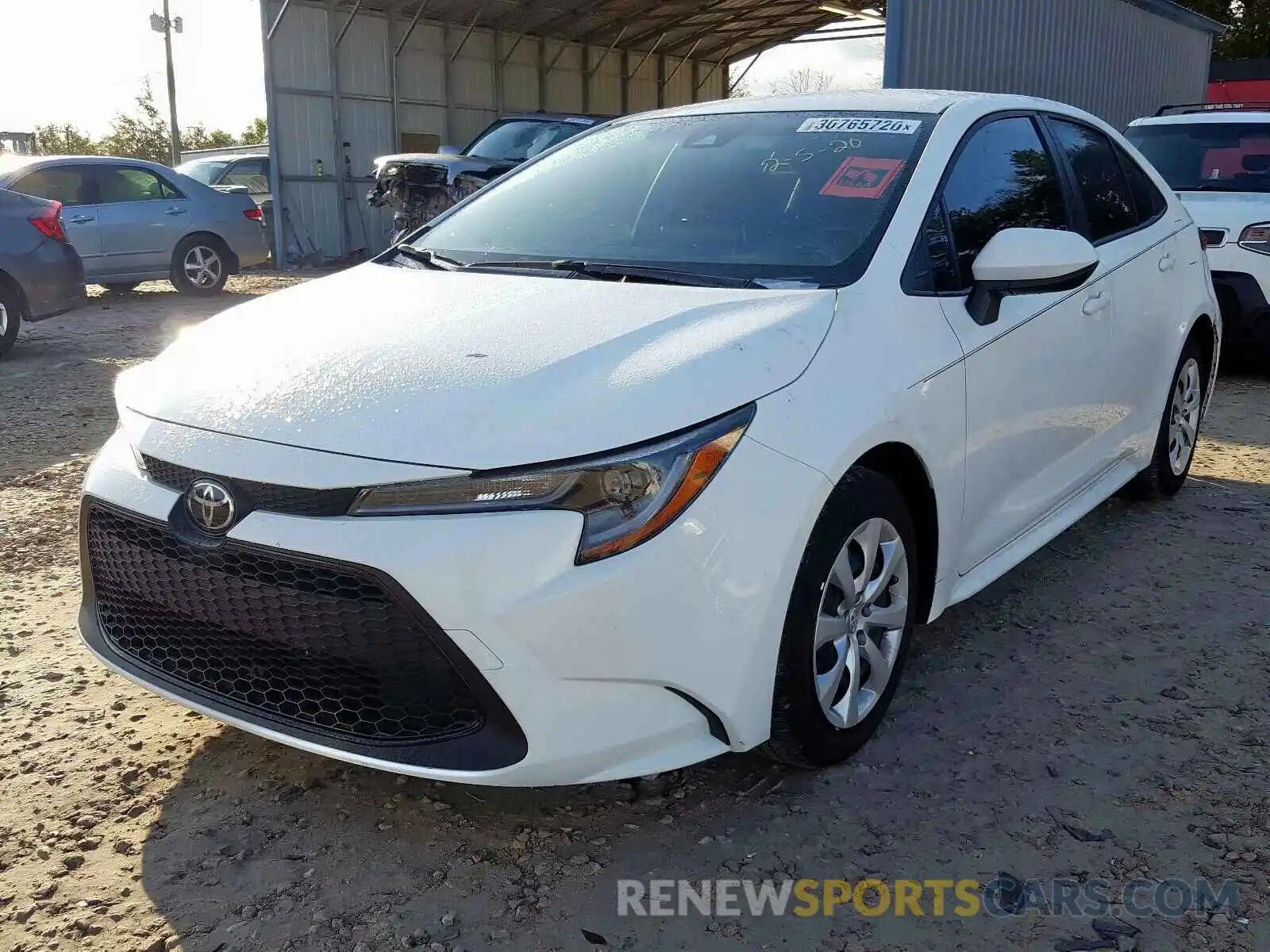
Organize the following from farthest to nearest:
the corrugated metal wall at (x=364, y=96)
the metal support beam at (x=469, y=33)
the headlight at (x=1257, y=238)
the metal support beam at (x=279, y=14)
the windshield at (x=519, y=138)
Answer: the metal support beam at (x=469, y=33), the corrugated metal wall at (x=364, y=96), the metal support beam at (x=279, y=14), the windshield at (x=519, y=138), the headlight at (x=1257, y=238)

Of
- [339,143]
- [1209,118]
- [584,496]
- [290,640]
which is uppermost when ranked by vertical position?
[1209,118]

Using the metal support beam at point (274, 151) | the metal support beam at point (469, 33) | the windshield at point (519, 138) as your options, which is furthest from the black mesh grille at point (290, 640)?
the metal support beam at point (469, 33)

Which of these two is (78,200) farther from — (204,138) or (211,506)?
(204,138)

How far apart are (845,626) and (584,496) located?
81 centimetres

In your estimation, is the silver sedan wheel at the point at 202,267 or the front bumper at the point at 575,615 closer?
the front bumper at the point at 575,615

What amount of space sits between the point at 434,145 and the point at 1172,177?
45.0 ft

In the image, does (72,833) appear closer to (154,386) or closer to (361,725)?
(361,725)

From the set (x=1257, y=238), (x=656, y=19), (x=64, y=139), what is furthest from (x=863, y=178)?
(x=64, y=139)

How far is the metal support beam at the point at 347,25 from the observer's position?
55.4 ft

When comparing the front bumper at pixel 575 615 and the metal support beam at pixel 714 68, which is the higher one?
the metal support beam at pixel 714 68

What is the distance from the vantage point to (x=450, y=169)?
37.9ft

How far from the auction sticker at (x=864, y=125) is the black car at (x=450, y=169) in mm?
8152

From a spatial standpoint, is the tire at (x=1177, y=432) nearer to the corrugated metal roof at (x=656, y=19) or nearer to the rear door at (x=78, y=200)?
the rear door at (x=78, y=200)

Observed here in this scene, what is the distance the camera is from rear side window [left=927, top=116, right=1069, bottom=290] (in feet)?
10.3
